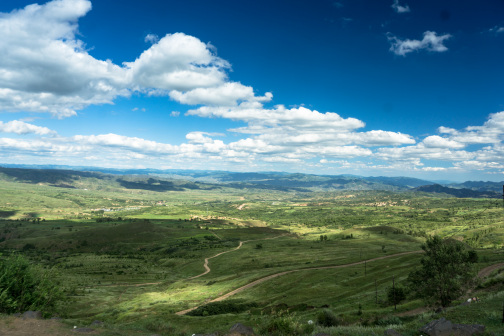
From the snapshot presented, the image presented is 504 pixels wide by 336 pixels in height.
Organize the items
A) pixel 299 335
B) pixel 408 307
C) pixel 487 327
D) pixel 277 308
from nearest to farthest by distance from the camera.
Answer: pixel 487 327 < pixel 299 335 < pixel 408 307 < pixel 277 308

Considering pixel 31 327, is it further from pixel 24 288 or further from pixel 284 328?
pixel 284 328

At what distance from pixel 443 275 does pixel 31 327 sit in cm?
5920

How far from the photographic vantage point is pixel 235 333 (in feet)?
102

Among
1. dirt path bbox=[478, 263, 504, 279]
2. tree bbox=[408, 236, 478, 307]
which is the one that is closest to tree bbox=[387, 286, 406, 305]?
tree bbox=[408, 236, 478, 307]

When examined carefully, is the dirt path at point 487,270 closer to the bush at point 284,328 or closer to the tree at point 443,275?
the tree at point 443,275

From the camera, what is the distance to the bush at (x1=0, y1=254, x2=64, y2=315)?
146ft

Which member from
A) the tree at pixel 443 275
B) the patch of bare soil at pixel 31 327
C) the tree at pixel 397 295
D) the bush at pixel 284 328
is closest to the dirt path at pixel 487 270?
the tree at pixel 397 295

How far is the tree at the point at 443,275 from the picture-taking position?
44.9 meters

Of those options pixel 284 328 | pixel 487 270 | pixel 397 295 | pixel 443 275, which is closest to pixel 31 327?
pixel 284 328

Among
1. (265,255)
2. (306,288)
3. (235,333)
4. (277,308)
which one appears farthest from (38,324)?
(265,255)

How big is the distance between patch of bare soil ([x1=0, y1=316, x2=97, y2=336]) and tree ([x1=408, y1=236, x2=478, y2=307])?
164 feet

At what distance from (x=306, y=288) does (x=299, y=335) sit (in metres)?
59.2

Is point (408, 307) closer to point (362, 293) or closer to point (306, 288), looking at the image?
point (362, 293)

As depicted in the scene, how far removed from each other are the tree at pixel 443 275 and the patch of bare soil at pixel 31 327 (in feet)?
164
